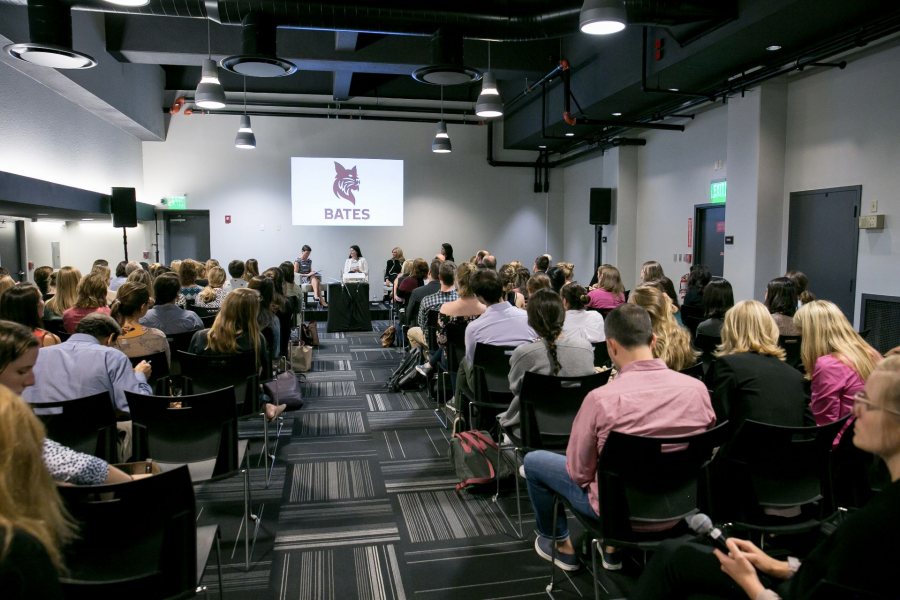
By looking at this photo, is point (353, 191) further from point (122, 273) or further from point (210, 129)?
point (122, 273)

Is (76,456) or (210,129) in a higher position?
(210,129)

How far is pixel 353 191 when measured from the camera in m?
11.9

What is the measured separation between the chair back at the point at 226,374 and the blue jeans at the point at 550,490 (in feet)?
5.78

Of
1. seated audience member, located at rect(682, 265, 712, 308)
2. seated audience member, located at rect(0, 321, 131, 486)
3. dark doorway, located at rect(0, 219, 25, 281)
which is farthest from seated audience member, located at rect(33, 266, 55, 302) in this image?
seated audience member, located at rect(682, 265, 712, 308)

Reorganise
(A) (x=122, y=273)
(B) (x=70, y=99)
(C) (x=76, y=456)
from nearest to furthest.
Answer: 1. (C) (x=76, y=456)
2. (A) (x=122, y=273)
3. (B) (x=70, y=99)

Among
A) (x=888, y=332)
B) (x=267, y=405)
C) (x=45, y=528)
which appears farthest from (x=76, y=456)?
A: (x=888, y=332)

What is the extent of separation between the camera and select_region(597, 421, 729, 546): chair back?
6.52 ft

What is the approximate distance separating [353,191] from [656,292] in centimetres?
939

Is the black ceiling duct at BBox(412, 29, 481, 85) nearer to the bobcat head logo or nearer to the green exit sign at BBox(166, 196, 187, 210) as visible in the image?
Answer: the bobcat head logo

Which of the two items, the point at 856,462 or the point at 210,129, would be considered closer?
the point at 856,462

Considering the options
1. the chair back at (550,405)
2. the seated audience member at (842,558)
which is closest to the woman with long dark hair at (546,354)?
the chair back at (550,405)

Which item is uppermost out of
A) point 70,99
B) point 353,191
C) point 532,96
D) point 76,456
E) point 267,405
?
point 532,96

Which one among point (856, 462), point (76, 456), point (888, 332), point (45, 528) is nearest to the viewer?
point (45, 528)

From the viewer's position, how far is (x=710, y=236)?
8.77 metres
